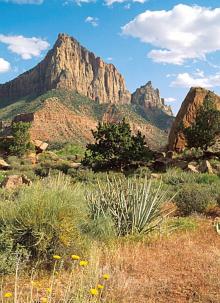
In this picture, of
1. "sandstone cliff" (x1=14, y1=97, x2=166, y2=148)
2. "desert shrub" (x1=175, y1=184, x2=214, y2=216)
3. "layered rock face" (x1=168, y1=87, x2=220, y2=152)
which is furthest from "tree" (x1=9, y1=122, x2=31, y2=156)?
"sandstone cliff" (x1=14, y1=97, x2=166, y2=148)

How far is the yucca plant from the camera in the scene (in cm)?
848

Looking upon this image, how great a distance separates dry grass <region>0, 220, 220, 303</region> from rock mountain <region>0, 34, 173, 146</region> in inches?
3450

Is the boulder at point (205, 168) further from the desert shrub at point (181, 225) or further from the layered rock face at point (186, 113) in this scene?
the desert shrub at point (181, 225)

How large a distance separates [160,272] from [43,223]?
1.98m

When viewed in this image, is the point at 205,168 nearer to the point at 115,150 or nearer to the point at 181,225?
the point at 115,150

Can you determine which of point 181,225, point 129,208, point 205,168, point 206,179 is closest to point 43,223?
point 129,208

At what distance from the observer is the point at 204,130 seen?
33031 millimetres

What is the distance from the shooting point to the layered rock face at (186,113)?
38219 millimetres

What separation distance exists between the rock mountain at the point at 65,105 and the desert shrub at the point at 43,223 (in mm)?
87798

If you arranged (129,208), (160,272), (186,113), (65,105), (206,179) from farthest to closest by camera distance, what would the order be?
(65,105) < (186,113) < (206,179) < (129,208) < (160,272)

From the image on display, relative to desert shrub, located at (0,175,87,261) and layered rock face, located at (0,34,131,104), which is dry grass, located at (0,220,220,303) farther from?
layered rock face, located at (0,34,131,104)

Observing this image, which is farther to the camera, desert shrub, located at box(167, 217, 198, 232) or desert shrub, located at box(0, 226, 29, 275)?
desert shrub, located at box(167, 217, 198, 232)

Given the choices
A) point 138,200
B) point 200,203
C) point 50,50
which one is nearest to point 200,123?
point 200,203

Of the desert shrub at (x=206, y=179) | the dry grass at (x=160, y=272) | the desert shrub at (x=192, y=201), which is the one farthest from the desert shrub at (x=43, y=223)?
the desert shrub at (x=206, y=179)
